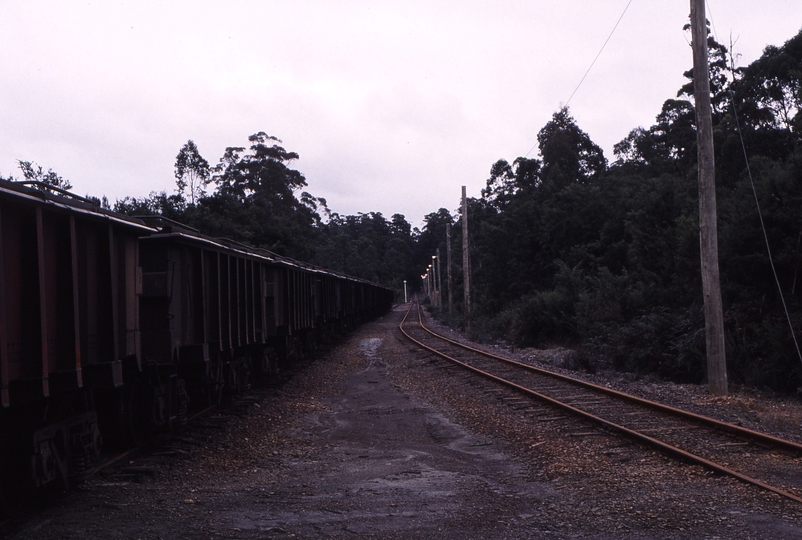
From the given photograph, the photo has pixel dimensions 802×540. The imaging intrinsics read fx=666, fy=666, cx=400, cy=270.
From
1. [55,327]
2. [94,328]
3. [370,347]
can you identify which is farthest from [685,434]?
[370,347]

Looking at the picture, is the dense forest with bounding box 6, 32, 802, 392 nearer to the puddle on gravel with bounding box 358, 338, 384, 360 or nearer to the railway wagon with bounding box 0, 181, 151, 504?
the puddle on gravel with bounding box 358, 338, 384, 360

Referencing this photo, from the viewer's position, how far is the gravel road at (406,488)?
530 cm

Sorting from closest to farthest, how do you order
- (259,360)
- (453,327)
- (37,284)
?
1. (37,284)
2. (259,360)
3. (453,327)

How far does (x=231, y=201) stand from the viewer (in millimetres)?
45938

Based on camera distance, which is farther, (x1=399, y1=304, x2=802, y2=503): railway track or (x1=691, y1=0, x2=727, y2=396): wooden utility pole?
(x1=691, y1=0, x2=727, y2=396): wooden utility pole

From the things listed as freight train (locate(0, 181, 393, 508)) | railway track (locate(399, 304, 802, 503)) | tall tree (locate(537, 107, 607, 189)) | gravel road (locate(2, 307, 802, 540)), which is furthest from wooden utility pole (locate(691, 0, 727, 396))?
tall tree (locate(537, 107, 607, 189))

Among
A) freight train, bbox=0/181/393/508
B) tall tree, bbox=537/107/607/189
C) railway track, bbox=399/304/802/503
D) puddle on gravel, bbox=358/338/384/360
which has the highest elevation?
tall tree, bbox=537/107/607/189

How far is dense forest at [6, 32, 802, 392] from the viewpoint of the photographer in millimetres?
15789

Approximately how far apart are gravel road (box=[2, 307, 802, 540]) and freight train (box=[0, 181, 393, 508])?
0.52 metres

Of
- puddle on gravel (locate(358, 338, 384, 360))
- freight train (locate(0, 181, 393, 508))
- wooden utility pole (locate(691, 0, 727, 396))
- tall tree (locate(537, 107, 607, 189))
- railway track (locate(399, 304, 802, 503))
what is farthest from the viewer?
tall tree (locate(537, 107, 607, 189))

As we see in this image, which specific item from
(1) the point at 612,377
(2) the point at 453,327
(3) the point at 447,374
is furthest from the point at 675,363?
(2) the point at 453,327

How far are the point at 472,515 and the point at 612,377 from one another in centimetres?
1155

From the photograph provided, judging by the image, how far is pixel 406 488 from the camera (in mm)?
6605

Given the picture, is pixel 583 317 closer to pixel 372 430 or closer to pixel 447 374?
pixel 447 374
